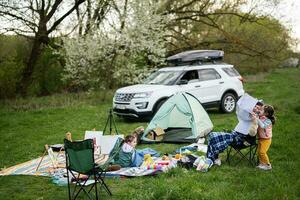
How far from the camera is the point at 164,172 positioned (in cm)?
775

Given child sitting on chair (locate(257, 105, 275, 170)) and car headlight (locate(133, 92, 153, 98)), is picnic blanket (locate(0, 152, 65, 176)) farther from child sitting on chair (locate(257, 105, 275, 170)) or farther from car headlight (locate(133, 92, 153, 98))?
car headlight (locate(133, 92, 153, 98))

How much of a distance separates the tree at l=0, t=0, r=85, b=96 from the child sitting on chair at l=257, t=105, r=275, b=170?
47.8 ft

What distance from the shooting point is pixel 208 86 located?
14766 millimetres

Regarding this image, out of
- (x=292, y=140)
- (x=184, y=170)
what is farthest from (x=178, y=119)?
(x=184, y=170)

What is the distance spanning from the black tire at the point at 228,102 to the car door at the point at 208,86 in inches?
12.4

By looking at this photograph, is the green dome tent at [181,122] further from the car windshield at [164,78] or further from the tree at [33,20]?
the tree at [33,20]

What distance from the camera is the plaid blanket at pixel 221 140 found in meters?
8.13

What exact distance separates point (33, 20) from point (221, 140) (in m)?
14.6

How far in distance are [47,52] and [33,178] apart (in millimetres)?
16111

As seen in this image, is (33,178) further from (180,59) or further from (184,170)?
(180,59)

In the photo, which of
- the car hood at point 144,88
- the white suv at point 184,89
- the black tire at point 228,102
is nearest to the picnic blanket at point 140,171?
the white suv at point 184,89

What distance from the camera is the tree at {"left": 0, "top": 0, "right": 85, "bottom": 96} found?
1909cm

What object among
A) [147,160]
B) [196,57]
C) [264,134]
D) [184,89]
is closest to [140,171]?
[147,160]

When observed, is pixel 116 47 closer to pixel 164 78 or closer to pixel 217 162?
pixel 164 78
